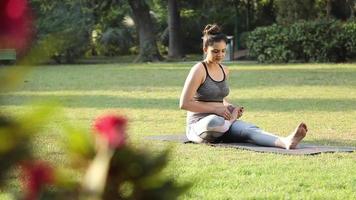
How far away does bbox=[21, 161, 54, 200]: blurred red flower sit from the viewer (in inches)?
27.3

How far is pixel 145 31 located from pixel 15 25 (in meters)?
34.6

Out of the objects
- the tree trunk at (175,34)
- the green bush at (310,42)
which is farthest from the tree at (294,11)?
the tree trunk at (175,34)

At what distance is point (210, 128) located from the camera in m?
7.89

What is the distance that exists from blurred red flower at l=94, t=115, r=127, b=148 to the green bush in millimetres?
29813

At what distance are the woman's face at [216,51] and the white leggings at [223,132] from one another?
601mm

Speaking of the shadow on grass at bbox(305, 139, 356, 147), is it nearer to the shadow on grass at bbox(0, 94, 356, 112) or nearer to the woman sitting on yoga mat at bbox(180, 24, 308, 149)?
the woman sitting on yoga mat at bbox(180, 24, 308, 149)

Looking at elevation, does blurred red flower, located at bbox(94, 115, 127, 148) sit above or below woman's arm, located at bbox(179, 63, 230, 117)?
above

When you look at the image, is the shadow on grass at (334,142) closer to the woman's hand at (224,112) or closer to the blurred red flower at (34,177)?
the woman's hand at (224,112)

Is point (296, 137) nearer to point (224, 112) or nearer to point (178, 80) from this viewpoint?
point (224, 112)

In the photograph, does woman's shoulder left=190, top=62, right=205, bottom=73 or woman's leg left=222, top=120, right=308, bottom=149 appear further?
woman's shoulder left=190, top=62, right=205, bottom=73

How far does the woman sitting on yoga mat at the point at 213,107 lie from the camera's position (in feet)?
26.0

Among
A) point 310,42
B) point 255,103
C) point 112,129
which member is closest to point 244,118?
point 255,103

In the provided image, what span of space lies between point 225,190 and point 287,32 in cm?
2727

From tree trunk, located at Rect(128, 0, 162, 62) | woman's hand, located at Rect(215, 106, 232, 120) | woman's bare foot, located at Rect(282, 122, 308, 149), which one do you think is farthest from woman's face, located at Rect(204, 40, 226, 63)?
tree trunk, located at Rect(128, 0, 162, 62)
